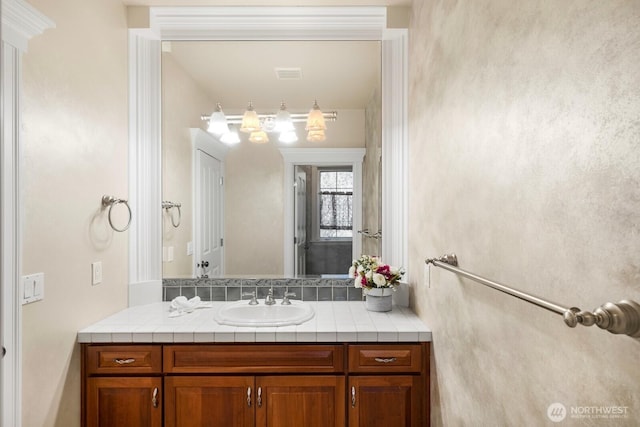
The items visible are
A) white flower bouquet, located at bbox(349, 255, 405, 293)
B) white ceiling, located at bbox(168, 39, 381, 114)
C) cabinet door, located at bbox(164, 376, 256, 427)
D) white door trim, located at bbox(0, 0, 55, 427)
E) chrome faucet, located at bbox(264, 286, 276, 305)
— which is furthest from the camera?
white ceiling, located at bbox(168, 39, 381, 114)

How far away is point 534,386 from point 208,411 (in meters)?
1.42

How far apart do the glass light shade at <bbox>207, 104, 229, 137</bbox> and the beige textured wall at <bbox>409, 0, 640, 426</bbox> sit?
136 centimetres

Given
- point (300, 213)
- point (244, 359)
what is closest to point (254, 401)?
point (244, 359)

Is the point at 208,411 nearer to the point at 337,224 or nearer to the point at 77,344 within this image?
the point at 77,344

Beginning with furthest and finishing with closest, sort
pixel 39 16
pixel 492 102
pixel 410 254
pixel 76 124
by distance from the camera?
pixel 410 254
pixel 76 124
pixel 39 16
pixel 492 102

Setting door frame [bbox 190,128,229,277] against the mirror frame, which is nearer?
the mirror frame

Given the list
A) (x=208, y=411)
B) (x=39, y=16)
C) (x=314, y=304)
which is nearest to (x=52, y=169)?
(x=39, y=16)

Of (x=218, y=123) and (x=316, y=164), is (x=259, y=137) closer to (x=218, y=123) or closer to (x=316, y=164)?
(x=218, y=123)

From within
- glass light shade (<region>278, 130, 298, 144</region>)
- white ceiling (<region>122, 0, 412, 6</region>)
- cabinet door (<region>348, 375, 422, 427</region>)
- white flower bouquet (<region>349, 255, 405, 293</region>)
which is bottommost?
cabinet door (<region>348, 375, 422, 427</region>)

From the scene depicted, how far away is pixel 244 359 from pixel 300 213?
986mm

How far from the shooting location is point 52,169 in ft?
5.01

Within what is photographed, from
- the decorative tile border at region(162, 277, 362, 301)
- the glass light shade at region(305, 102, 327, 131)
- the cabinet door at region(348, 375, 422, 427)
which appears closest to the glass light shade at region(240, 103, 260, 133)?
the glass light shade at region(305, 102, 327, 131)

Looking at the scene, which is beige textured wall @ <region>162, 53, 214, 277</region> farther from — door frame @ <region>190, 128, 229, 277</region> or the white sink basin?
the white sink basin

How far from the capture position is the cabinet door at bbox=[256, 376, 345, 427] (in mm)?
1721
